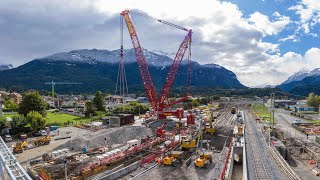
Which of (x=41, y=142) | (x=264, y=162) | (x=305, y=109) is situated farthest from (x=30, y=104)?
(x=305, y=109)

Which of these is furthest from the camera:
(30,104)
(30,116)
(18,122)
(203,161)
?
(30,104)

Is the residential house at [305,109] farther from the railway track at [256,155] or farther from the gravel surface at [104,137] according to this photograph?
the gravel surface at [104,137]

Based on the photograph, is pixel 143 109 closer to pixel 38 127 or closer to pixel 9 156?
pixel 38 127

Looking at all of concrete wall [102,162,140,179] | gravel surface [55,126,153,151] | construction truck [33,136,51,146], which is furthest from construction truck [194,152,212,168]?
construction truck [33,136,51,146]

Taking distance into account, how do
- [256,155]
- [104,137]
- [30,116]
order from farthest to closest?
[30,116]
[104,137]
[256,155]

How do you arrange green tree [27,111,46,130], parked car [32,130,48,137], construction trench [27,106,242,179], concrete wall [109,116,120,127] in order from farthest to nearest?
concrete wall [109,116,120,127], green tree [27,111,46,130], parked car [32,130,48,137], construction trench [27,106,242,179]

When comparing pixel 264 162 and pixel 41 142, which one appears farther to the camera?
pixel 41 142

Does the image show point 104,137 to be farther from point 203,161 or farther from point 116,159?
point 203,161

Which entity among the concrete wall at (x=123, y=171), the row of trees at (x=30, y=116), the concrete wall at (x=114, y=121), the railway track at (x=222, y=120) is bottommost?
the concrete wall at (x=123, y=171)

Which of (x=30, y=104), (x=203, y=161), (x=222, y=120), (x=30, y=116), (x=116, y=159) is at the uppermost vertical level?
(x=30, y=104)

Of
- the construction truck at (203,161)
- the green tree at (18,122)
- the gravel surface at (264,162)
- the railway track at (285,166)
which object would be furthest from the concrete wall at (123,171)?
the green tree at (18,122)

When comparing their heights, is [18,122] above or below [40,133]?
Answer: above

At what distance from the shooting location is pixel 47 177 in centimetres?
2398

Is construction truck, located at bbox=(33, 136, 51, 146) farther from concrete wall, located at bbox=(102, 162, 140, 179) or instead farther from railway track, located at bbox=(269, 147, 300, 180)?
railway track, located at bbox=(269, 147, 300, 180)
